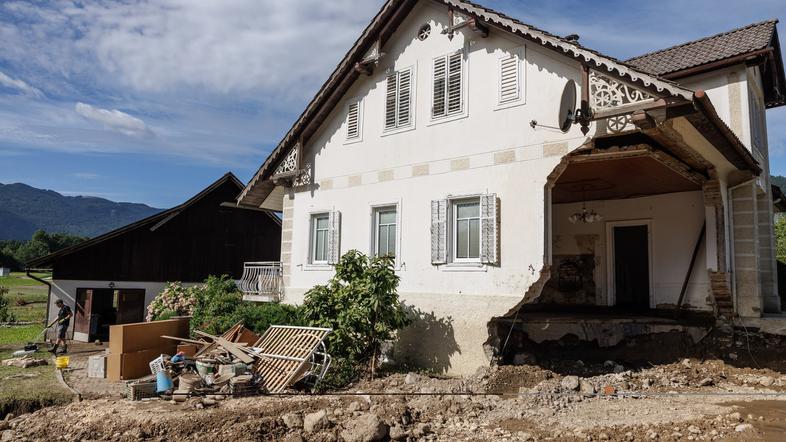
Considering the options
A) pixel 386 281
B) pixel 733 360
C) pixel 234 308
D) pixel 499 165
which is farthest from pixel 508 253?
pixel 234 308

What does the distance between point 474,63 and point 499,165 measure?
8.20 ft

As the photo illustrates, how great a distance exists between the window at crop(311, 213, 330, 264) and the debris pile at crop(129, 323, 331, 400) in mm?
3164

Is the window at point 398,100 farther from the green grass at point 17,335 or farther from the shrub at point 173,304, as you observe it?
the green grass at point 17,335

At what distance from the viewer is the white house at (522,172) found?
10180mm

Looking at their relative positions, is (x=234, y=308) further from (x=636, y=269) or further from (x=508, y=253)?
(x=636, y=269)

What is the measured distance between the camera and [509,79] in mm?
11203

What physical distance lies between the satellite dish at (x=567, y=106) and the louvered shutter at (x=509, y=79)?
57.4 inches

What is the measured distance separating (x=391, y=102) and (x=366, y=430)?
Result: 8.55 metres

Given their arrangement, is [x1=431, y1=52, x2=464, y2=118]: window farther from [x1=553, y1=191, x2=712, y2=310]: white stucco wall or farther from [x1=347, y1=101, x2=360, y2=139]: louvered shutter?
[x1=553, y1=191, x2=712, y2=310]: white stucco wall

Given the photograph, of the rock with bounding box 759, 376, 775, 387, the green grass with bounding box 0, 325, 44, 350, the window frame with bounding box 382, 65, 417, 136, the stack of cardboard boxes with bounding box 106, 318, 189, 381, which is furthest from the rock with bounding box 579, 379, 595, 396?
the green grass with bounding box 0, 325, 44, 350

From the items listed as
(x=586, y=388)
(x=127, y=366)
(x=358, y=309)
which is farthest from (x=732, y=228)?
(x=127, y=366)

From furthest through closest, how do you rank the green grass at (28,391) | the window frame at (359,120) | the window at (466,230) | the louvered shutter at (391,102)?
the window frame at (359,120) → the louvered shutter at (391,102) → the window at (466,230) → the green grass at (28,391)

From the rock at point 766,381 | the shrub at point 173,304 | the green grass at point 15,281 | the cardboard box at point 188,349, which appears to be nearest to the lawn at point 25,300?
the green grass at point 15,281

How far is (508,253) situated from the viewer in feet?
35.0
